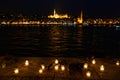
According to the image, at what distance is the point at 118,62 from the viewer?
50.6 feet

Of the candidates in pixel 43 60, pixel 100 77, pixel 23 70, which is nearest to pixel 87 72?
pixel 100 77

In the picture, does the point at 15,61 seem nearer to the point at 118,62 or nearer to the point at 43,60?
the point at 43,60

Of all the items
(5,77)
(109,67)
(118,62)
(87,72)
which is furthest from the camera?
(118,62)

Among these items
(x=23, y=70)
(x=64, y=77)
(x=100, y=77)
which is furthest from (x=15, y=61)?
(x=100, y=77)

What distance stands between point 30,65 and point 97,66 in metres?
3.87

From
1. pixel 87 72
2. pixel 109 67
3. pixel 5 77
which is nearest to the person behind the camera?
pixel 5 77

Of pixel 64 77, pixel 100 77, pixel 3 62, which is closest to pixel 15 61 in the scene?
pixel 3 62

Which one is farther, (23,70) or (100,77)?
(23,70)

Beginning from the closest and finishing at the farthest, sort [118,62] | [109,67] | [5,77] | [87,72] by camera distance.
Result: [5,77] → [87,72] → [109,67] → [118,62]

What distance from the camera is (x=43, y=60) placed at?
16328 millimetres

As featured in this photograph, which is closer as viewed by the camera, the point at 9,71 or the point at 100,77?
the point at 100,77

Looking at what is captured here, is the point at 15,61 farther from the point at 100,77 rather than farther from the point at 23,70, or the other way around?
the point at 100,77

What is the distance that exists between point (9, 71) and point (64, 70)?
112 inches

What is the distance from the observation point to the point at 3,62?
1512cm
